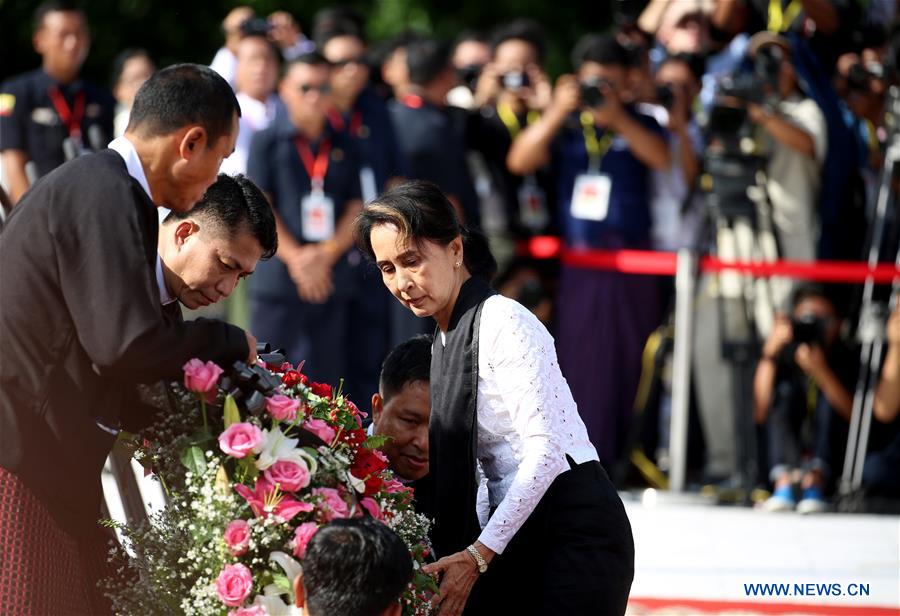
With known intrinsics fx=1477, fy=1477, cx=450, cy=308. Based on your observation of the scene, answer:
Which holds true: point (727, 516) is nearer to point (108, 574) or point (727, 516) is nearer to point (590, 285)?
point (590, 285)

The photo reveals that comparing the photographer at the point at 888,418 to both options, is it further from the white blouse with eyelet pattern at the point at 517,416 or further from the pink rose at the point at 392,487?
the pink rose at the point at 392,487

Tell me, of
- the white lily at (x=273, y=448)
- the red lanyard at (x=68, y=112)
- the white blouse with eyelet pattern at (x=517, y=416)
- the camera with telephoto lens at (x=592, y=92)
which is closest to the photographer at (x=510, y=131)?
the camera with telephoto lens at (x=592, y=92)

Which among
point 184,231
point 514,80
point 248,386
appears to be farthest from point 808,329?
point 248,386

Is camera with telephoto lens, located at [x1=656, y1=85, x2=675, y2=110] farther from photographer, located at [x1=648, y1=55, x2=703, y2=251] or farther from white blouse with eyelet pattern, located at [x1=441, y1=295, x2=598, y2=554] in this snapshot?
white blouse with eyelet pattern, located at [x1=441, y1=295, x2=598, y2=554]

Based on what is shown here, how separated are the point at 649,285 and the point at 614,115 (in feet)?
3.30

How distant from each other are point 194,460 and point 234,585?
34cm

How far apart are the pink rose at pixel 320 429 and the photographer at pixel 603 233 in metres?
4.51

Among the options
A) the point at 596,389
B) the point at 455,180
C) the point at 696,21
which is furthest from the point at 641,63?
the point at 596,389

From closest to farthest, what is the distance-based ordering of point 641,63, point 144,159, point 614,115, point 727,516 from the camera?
point 144,159 → point 727,516 → point 614,115 → point 641,63

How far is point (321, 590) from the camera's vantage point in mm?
3199

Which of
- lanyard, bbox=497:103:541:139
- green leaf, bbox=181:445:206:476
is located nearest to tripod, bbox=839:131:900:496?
lanyard, bbox=497:103:541:139

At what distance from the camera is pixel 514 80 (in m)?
8.64

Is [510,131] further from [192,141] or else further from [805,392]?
[192,141]

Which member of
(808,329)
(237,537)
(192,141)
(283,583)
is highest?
(192,141)
